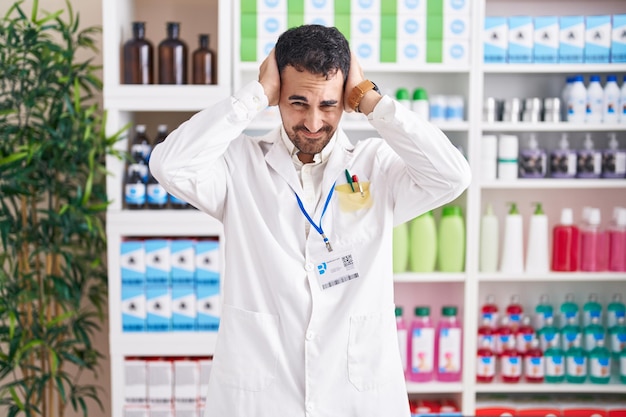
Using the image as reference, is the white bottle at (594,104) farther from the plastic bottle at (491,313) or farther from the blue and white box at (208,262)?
the blue and white box at (208,262)

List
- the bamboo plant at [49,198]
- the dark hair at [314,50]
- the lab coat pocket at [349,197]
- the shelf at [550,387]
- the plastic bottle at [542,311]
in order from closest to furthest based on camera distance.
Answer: the dark hair at [314,50]
the lab coat pocket at [349,197]
the bamboo plant at [49,198]
the shelf at [550,387]
the plastic bottle at [542,311]

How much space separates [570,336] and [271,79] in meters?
2.34

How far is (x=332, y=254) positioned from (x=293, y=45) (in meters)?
0.46

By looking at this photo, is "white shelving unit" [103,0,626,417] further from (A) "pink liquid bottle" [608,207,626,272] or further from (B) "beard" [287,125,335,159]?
(B) "beard" [287,125,335,159]

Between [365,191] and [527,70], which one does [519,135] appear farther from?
[365,191]

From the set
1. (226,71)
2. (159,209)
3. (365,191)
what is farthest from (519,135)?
(365,191)

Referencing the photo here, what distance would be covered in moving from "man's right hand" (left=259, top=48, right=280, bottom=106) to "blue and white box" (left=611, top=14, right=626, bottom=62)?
219 cm

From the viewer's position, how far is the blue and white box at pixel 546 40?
335cm

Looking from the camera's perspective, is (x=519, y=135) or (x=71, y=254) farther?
(x=519, y=135)

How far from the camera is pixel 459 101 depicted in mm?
3377

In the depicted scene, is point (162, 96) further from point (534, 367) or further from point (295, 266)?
point (534, 367)

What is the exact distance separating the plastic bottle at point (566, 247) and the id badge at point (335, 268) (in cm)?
198

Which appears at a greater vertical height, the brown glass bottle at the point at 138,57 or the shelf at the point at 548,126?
the brown glass bottle at the point at 138,57

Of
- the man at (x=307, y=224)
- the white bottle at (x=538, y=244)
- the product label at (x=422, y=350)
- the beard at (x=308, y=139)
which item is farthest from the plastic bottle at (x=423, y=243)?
the beard at (x=308, y=139)
